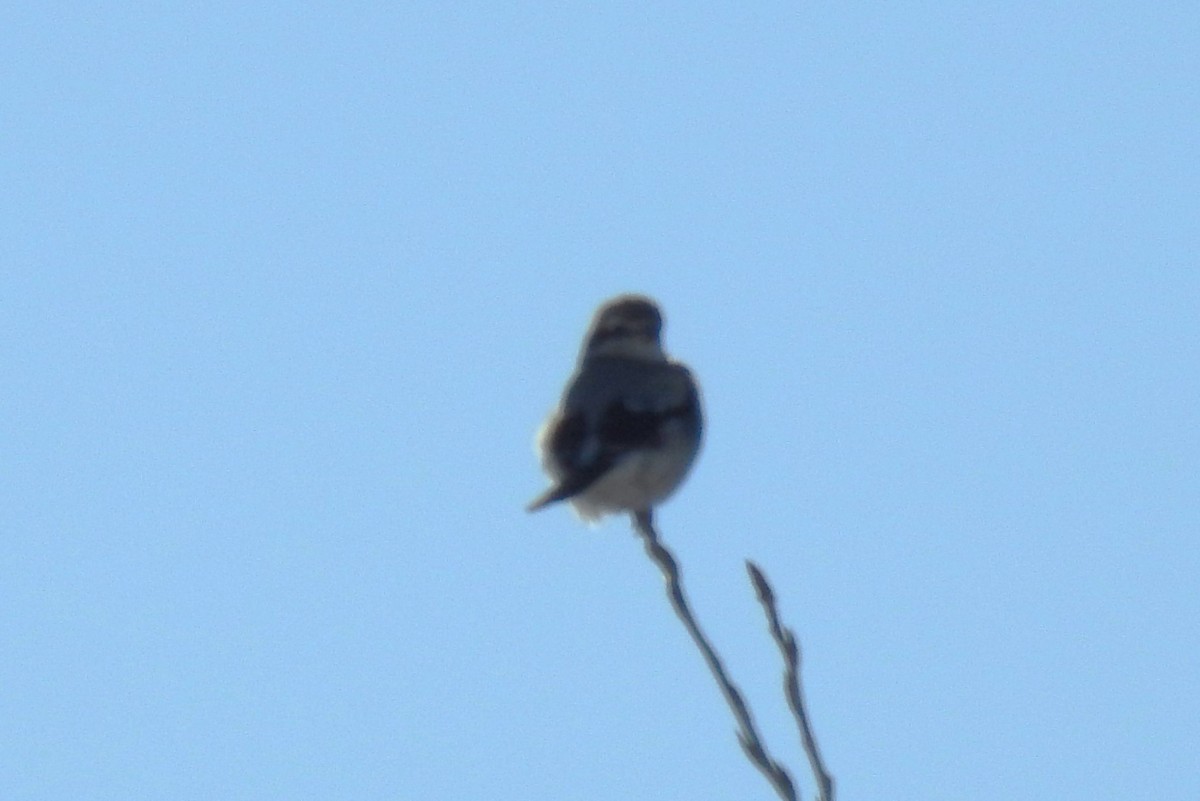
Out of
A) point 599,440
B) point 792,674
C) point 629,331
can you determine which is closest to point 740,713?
point 792,674

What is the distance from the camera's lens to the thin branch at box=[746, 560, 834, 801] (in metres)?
2.97

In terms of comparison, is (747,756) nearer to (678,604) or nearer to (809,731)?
(809,731)

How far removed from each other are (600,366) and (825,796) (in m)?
6.39

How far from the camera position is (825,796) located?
2938mm

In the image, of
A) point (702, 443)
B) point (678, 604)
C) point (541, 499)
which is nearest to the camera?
point (678, 604)

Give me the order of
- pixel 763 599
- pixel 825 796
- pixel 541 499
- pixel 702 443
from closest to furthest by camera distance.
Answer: pixel 825 796, pixel 763 599, pixel 541 499, pixel 702 443

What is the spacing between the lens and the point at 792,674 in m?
3.20

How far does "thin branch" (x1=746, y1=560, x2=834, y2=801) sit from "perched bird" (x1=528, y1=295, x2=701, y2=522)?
4716 mm

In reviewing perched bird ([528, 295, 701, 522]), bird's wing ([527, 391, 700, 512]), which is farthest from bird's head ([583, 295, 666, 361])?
bird's wing ([527, 391, 700, 512])

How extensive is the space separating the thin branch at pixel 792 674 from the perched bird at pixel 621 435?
472 cm

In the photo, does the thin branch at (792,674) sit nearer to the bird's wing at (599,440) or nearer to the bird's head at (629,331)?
the bird's wing at (599,440)

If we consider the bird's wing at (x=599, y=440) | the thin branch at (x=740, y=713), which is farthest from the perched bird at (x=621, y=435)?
the thin branch at (x=740, y=713)

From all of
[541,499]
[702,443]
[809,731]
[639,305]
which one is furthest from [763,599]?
[639,305]

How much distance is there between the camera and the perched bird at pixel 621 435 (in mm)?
8484
